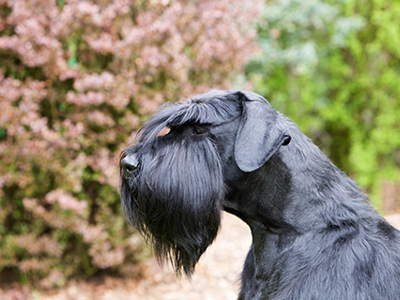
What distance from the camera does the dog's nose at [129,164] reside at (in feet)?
7.81

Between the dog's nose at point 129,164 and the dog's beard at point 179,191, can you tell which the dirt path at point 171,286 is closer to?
the dog's beard at point 179,191

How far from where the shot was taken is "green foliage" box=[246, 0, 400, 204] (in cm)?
835

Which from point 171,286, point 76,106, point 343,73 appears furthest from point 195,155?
point 343,73

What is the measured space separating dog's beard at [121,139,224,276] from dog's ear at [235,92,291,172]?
0.66 feet

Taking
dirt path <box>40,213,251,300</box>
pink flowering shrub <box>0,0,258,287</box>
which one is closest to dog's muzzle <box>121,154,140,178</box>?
pink flowering shrub <box>0,0,258,287</box>

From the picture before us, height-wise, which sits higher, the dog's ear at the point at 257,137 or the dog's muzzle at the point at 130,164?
the dog's ear at the point at 257,137

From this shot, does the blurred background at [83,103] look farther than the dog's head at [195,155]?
Yes

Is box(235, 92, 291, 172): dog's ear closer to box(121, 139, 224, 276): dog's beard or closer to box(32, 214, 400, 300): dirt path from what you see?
box(121, 139, 224, 276): dog's beard

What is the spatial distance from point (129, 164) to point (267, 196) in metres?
0.81

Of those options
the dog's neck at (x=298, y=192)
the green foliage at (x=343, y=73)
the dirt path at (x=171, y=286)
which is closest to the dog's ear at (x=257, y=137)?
the dog's neck at (x=298, y=192)

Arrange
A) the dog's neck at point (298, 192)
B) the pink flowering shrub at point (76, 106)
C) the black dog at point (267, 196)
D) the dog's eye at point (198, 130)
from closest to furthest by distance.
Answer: the black dog at point (267, 196) < the dog's neck at point (298, 192) < the dog's eye at point (198, 130) < the pink flowering shrub at point (76, 106)

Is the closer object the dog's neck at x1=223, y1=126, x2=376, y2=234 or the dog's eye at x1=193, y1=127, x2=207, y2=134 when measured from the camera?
the dog's neck at x1=223, y1=126, x2=376, y2=234

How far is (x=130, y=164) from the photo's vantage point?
2.38 meters

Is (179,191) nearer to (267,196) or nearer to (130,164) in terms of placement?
(130,164)
